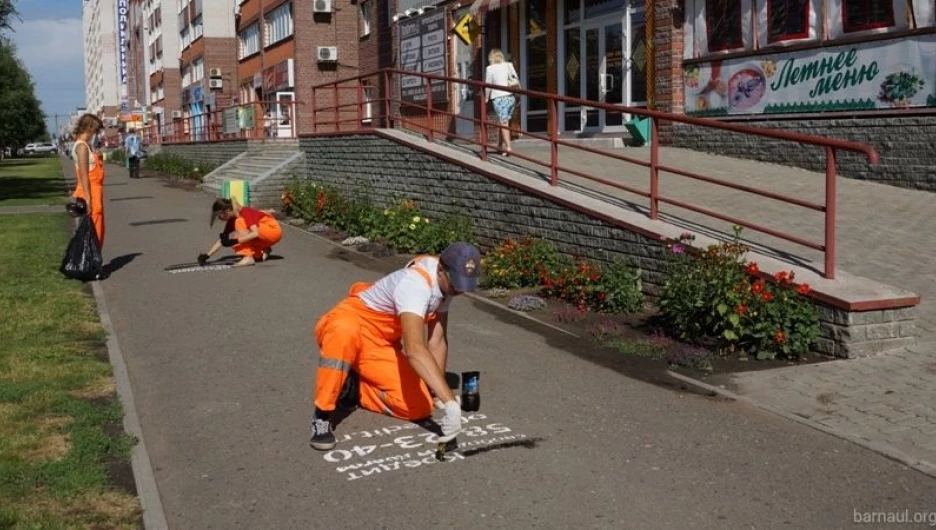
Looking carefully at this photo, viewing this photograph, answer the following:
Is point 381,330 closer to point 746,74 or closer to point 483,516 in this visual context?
point 483,516

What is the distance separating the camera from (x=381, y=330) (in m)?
6.04

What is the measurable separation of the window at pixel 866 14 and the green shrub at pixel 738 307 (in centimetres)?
752

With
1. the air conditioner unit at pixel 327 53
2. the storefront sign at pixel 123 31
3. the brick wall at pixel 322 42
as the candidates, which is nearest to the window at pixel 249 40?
the brick wall at pixel 322 42

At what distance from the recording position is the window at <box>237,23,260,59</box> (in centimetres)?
4747

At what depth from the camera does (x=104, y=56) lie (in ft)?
445

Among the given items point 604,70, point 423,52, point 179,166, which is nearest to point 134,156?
point 179,166

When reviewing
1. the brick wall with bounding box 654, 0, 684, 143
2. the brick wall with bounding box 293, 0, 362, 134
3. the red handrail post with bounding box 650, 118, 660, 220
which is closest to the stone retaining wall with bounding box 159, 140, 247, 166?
the brick wall with bounding box 293, 0, 362, 134

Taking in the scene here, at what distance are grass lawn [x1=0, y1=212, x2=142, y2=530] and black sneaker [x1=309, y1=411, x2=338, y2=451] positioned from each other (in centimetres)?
101

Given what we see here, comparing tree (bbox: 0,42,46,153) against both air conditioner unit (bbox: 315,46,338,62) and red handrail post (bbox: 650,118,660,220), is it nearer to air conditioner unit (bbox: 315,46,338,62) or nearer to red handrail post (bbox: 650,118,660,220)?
air conditioner unit (bbox: 315,46,338,62)

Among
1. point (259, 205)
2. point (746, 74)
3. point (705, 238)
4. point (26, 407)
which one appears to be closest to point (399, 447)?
point (26, 407)

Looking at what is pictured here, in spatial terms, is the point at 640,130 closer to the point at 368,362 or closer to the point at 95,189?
the point at 95,189

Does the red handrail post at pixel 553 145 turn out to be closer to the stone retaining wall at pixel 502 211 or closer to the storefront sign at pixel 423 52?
the stone retaining wall at pixel 502 211

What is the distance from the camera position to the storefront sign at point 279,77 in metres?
41.2

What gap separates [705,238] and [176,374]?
482cm
